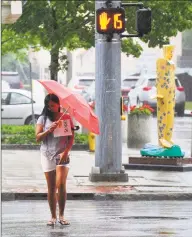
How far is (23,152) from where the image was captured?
89.4 ft

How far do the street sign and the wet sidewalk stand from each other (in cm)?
256

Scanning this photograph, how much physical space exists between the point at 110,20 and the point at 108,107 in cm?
147

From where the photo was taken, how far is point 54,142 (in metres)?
13.5

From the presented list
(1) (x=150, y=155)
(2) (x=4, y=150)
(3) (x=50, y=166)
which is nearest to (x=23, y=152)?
(2) (x=4, y=150)

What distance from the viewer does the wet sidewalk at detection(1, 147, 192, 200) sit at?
1798cm

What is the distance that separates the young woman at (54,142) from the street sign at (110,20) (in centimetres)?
584

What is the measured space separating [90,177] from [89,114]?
6.43 meters

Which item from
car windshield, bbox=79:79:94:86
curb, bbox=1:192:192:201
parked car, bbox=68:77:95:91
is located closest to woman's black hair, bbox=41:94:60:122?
curb, bbox=1:192:192:201

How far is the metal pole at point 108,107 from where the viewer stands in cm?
1955

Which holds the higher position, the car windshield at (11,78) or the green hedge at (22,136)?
the car windshield at (11,78)

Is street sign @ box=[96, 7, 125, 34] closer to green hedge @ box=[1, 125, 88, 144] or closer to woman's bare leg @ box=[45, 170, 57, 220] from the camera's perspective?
woman's bare leg @ box=[45, 170, 57, 220]

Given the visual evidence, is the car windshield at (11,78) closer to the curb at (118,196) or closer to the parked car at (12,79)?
the parked car at (12,79)

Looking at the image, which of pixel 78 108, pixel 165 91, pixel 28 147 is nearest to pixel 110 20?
pixel 165 91

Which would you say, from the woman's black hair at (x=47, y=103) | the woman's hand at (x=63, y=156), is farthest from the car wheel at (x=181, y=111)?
the woman's hand at (x=63, y=156)
